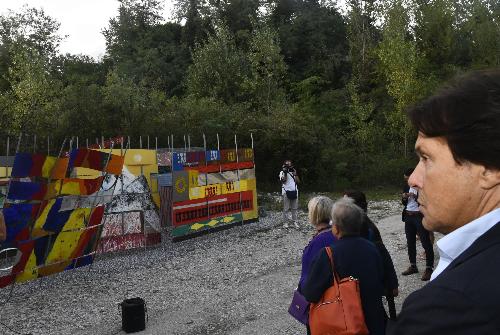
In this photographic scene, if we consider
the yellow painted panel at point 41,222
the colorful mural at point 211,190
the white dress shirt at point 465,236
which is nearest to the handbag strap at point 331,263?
the white dress shirt at point 465,236

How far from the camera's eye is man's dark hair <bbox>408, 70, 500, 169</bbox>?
944 millimetres

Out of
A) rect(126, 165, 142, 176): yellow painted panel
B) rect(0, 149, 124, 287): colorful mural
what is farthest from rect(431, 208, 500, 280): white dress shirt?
rect(126, 165, 142, 176): yellow painted panel

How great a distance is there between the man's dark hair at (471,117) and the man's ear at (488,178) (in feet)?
0.03

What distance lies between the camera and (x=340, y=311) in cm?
293

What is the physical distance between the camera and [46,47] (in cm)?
3622

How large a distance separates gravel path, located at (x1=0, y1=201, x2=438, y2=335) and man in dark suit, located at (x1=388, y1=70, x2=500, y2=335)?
4683mm

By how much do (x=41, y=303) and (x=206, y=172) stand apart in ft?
17.8

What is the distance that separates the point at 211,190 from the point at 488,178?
10.7 m

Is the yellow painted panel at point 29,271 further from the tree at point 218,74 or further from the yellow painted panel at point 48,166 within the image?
the tree at point 218,74

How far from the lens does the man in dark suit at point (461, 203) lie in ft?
2.58

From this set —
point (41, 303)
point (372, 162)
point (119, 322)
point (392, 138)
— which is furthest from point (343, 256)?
point (392, 138)

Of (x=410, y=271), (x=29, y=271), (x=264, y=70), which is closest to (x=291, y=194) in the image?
(x=410, y=271)

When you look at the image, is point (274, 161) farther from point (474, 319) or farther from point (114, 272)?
point (474, 319)

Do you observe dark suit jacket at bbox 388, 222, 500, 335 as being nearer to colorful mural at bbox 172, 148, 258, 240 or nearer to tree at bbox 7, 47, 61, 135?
colorful mural at bbox 172, 148, 258, 240
